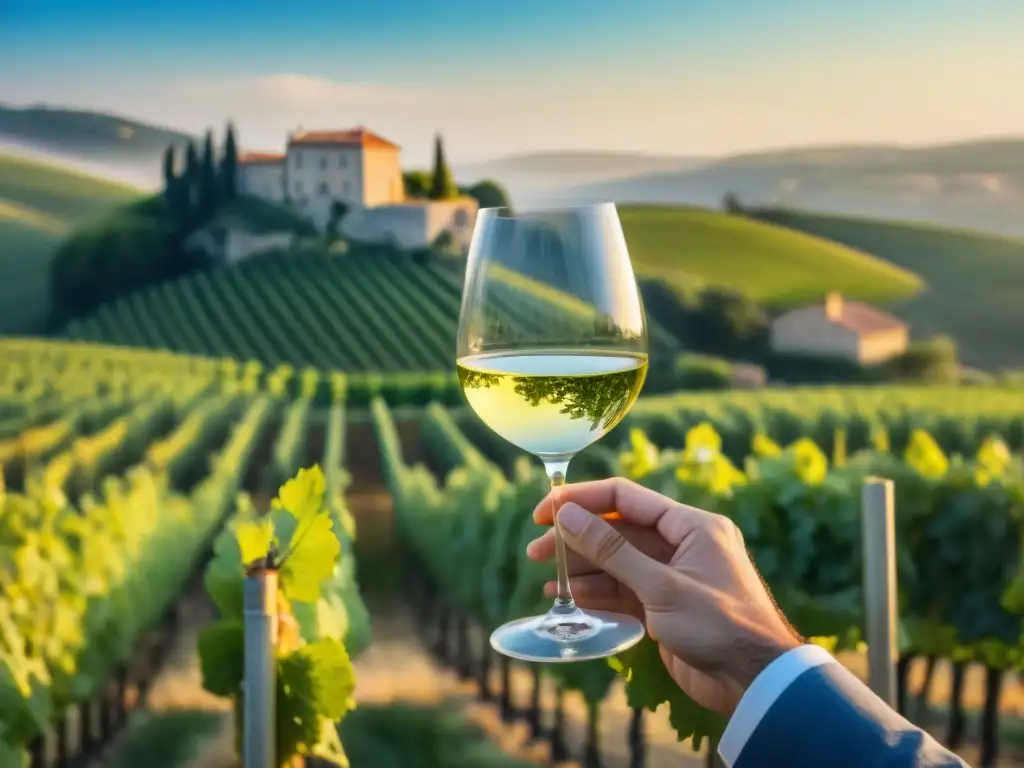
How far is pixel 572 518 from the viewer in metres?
0.74

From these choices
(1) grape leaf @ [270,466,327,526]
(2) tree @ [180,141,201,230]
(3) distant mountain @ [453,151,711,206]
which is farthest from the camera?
(3) distant mountain @ [453,151,711,206]

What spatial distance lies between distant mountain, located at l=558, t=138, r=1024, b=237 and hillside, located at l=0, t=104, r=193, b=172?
210 centimetres

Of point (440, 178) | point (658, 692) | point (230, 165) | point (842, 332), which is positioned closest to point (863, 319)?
point (842, 332)

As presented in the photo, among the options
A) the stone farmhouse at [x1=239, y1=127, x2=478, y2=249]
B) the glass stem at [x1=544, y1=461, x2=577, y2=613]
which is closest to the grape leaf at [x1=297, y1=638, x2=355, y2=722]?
the glass stem at [x1=544, y1=461, x2=577, y2=613]

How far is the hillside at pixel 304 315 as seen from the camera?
6082 millimetres

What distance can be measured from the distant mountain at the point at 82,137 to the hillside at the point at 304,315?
27.9 inches

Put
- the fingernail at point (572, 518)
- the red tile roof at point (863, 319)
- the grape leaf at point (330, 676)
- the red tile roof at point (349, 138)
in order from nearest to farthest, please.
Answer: the fingernail at point (572, 518) < the grape leaf at point (330, 676) < the red tile roof at point (349, 138) < the red tile roof at point (863, 319)

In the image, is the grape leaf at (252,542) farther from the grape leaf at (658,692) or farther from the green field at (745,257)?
the green field at (745,257)

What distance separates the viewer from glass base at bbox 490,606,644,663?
0.76 metres

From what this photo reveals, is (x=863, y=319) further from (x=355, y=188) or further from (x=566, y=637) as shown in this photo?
(x=566, y=637)

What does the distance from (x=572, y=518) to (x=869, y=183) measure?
6171mm

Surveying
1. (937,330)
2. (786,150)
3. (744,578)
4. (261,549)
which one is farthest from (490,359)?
(937,330)

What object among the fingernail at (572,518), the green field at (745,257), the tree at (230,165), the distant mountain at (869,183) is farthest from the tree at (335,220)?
the fingernail at (572,518)

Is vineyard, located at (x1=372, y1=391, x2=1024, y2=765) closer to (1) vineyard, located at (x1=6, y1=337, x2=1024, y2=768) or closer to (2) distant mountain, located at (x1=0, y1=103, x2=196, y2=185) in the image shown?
(1) vineyard, located at (x1=6, y1=337, x2=1024, y2=768)
